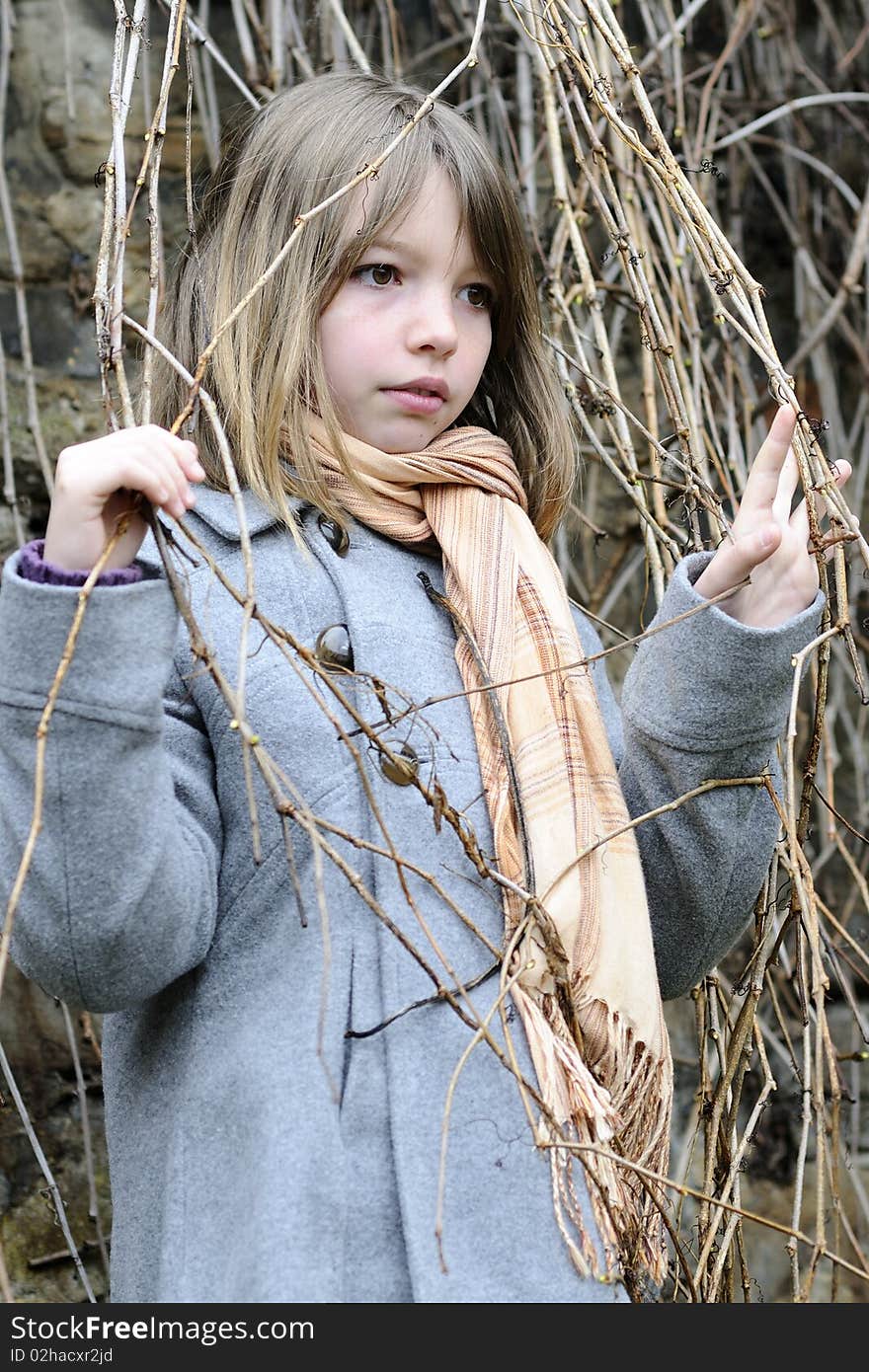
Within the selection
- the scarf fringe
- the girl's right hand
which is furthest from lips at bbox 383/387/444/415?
the scarf fringe

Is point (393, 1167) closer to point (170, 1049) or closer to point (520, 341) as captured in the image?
point (170, 1049)

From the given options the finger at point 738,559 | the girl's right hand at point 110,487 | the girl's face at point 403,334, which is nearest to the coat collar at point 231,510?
the girl's face at point 403,334

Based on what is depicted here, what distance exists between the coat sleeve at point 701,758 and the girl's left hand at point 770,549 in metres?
0.02

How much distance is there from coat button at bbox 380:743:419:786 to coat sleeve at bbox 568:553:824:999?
186 mm

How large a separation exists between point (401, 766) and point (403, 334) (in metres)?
0.38

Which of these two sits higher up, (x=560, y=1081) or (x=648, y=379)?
(x=648, y=379)

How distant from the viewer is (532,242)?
5.84ft

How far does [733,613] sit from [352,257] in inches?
16.5

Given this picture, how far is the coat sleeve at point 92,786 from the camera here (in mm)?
913

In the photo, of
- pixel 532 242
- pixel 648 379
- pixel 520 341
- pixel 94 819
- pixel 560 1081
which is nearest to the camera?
pixel 94 819

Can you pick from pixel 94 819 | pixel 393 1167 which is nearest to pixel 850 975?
pixel 393 1167

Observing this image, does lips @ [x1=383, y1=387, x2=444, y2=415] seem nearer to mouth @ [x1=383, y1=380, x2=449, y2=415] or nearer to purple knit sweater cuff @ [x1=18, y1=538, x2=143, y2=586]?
mouth @ [x1=383, y1=380, x2=449, y2=415]

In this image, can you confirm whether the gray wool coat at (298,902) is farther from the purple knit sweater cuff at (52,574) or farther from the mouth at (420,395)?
the mouth at (420,395)

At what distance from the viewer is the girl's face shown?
4.01 ft
